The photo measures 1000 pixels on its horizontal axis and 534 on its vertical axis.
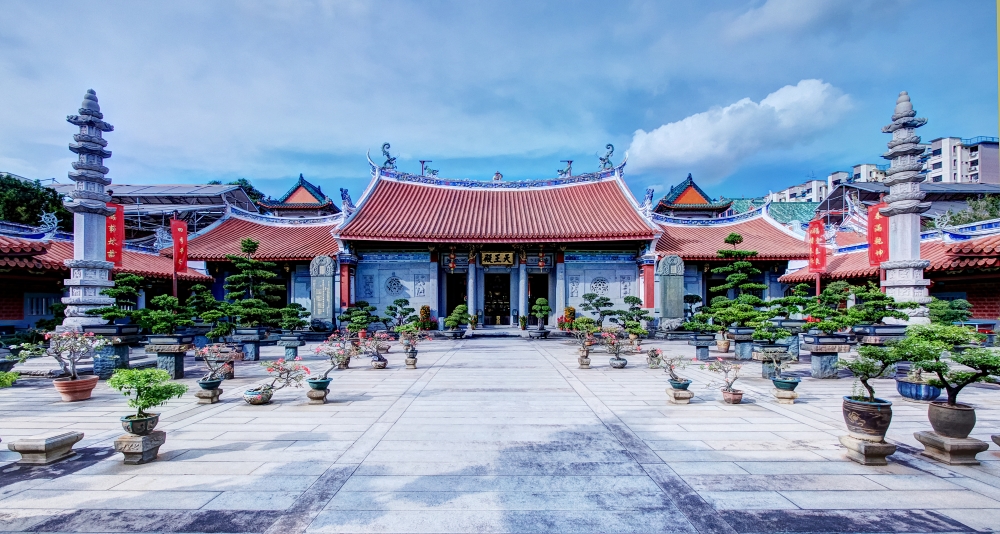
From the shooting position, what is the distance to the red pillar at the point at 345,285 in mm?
19438

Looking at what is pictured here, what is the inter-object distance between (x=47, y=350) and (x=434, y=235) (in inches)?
498

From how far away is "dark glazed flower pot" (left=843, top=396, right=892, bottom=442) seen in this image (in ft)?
15.6

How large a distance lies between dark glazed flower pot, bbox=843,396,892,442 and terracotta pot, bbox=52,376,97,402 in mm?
11612

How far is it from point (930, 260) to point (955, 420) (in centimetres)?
1221

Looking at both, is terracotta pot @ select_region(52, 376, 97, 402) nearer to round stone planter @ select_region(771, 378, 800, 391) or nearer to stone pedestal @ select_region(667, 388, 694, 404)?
stone pedestal @ select_region(667, 388, 694, 404)

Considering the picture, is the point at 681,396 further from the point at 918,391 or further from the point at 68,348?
the point at 68,348

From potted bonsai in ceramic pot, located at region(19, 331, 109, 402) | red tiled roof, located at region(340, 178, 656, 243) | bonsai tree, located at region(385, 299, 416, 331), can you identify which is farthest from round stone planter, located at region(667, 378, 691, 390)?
bonsai tree, located at region(385, 299, 416, 331)

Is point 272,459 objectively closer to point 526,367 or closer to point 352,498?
point 352,498

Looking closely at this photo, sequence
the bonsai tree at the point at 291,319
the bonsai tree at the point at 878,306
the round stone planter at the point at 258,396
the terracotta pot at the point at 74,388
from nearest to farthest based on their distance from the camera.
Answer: the round stone planter at the point at 258,396, the terracotta pot at the point at 74,388, the bonsai tree at the point at 878,306, the bonsai tree at the point at 291,319

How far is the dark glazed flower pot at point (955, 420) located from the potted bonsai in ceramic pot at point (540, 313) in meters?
13.0

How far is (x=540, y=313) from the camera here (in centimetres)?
1767

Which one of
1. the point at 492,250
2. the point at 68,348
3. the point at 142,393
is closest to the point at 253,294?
the point at 68,348

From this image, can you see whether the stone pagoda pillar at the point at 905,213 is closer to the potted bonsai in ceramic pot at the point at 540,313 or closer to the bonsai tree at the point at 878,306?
the bonsai tree at the point at 878,306

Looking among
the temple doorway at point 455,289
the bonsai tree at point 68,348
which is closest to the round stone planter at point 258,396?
the bonsai tree at point 68,348
